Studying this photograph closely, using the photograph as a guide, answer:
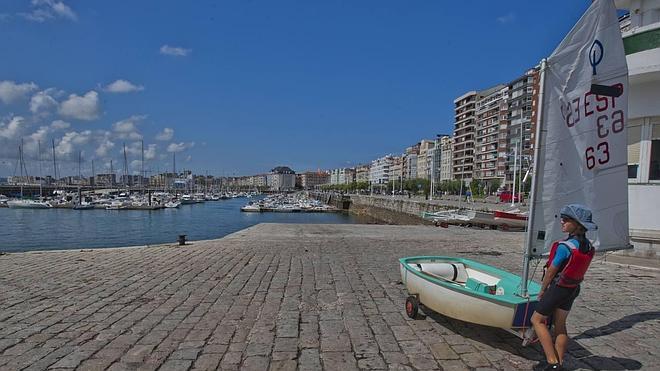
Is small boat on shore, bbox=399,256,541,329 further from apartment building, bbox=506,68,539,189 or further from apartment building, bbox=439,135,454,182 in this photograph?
apartment building, bbox=439,135,454,182

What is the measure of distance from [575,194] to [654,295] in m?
4.45

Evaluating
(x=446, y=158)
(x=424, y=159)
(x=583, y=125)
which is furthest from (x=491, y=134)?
(x=583, y=125)

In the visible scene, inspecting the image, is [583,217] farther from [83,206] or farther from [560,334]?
[83,206]

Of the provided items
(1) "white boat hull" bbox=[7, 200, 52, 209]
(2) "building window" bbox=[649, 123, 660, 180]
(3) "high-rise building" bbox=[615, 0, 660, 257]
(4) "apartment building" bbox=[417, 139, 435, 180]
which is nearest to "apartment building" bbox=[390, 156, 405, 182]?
(4) "apartment building" bbox=[417, 139, 435, 180]

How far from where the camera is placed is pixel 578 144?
4562mm

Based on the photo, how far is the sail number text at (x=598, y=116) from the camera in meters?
4.50

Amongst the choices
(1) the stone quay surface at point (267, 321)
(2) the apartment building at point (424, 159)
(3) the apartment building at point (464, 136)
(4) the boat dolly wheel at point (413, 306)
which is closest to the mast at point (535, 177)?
(1) the stone quay surface at point (267, 321)

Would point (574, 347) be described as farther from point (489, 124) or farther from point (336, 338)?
point (489, 124)

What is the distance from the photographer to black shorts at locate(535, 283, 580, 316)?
3.68m

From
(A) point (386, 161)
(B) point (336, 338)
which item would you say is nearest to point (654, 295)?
(B) point (336, 338)

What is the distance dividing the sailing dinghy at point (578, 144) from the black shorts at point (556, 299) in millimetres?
522

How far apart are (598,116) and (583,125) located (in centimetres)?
28

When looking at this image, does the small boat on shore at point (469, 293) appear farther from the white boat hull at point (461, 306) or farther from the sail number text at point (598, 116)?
the sail number text at point (598, 116)

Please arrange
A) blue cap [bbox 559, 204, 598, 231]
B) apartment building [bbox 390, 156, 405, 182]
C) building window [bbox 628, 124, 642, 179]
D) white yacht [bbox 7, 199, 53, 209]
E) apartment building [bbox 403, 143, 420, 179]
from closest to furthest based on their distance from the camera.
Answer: blue cap [bbox 559, 204, 598, 231] < building window [bbox 628, 124, 642, 179] < white yacht [bbox 7, 199, 53, 209] < apartment building [bbox 403, 143, 420, 179] < apartment building [bbox 390, 156, 405, 182]
